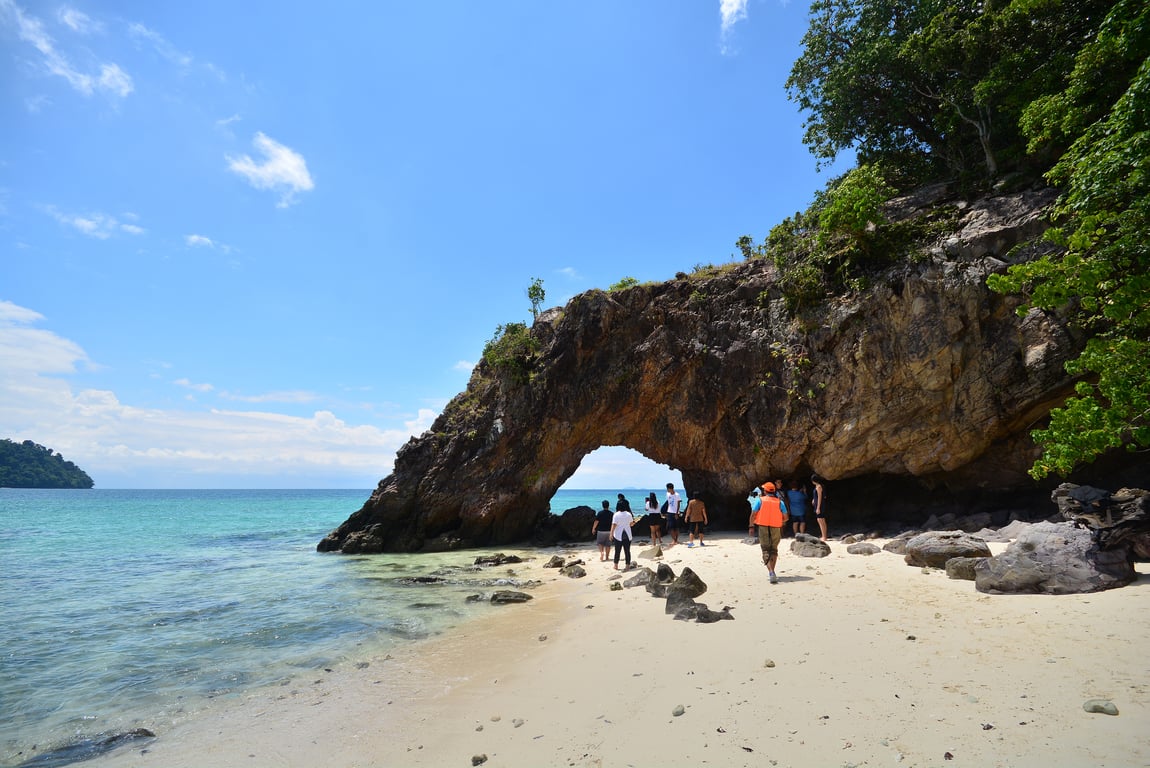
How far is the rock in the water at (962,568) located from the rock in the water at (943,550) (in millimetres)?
616

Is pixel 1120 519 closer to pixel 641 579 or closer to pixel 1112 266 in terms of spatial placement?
pixel 1112 266

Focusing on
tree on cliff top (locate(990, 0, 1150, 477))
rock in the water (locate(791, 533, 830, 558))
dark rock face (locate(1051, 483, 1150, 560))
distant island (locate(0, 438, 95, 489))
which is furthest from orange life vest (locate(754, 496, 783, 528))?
distant island (locate(0, 438, 95, 489))

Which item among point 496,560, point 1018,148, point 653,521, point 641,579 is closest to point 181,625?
point 496,560

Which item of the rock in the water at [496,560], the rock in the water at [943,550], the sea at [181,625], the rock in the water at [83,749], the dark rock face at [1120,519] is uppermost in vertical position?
the dark rock face at [1120,519]

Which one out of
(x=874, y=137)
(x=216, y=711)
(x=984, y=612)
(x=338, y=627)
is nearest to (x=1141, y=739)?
(x=984, y=612)

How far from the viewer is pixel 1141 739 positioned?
3322mm

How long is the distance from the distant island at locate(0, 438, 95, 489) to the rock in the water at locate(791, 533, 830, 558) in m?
138

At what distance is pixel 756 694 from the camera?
4793 millimetres

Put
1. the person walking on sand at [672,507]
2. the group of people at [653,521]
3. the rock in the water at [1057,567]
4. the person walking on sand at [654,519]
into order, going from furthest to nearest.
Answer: the person walking on sand at [672,507] → the person walking on sand at [654,519] → the group of people at [653,521] → the rock in the water at [1057,567]

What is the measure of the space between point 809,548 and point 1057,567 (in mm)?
5304

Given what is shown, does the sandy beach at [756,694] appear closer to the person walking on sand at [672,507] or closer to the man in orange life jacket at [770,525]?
the man in orange life jacket at [770,525]

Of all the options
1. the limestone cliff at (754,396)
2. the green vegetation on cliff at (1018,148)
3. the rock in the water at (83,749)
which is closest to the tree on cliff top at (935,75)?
the green vegetation on cliff at (1018,148)

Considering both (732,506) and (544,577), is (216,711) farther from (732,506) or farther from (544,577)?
(732,506)

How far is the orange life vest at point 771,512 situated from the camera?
965cm
